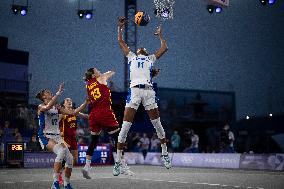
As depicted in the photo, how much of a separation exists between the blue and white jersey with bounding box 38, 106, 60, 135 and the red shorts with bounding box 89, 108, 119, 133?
1.06 meters

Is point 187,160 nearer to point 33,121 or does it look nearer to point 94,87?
point 33,121

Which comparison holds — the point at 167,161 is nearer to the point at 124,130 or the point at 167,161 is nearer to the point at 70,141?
the point at 124,130

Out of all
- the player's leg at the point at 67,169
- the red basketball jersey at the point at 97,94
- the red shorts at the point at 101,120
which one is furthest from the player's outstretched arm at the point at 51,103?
the red shorts at the point at 101,120

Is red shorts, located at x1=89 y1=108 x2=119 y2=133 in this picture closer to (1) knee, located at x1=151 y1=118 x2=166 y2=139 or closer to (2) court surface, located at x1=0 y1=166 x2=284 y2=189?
(1) knee, located at x1=151 y1=118 x2=166 y2=139

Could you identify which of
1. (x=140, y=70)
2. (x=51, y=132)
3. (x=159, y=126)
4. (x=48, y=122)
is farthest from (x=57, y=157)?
(x=140, y=70)

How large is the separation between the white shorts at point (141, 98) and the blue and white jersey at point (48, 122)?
1.63m

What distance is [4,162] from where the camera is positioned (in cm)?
2238

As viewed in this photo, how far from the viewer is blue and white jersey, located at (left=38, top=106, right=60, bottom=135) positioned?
9625 mm

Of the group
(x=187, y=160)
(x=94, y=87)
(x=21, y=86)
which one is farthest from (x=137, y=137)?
(x=94, y=87)

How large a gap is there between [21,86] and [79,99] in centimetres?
1107

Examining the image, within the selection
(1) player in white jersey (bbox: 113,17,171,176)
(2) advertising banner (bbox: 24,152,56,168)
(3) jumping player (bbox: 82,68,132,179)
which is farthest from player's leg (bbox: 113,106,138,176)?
(2) advertising banner (bbox: 24,152,56,168)

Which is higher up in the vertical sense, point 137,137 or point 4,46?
point 4,46

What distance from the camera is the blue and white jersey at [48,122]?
962 cm

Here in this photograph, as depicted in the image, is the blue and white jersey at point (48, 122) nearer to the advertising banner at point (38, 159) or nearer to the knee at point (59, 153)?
the knee at point (59, 153)
